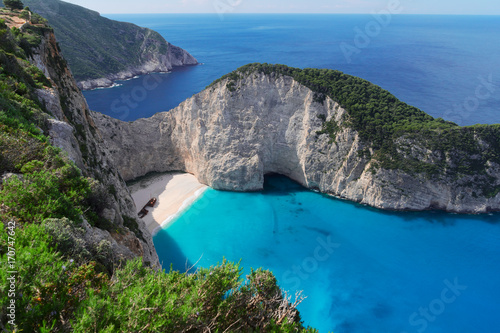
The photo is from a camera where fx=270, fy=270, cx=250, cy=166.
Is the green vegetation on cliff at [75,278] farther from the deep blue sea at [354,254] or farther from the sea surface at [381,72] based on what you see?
the sea surface at [381,72]

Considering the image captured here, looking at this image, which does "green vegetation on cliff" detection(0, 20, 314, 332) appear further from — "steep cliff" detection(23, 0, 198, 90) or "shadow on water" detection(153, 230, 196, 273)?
"steep cliff" detection(23, 0, 198, 90)

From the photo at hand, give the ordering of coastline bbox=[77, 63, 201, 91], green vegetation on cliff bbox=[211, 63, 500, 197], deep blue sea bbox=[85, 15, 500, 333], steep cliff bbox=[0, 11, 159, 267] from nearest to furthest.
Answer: steep cliff bbox=[0, 11, 159, 267] → deep blue sea bbox=[85, 15, 500, 333] → green vegetation on cliff bbox=[211, 63, 500, 197] → coastline bbox=[77, 63, 201, 91]

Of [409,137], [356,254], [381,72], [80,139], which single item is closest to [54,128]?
[80,139]

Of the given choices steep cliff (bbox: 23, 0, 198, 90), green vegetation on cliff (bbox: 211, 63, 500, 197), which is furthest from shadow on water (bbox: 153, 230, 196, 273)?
steep cliff (bbox: 23, 0, 198, 90)

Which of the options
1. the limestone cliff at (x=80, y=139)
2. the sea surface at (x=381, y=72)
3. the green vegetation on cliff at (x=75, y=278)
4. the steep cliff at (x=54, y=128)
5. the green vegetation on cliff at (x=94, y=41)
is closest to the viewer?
the green vegetation on cliff at (x=75, y=278)

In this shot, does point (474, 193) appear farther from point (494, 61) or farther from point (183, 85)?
point (494, 61)

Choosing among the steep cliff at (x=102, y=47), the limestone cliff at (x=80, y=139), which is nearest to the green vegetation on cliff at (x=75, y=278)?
the limestone cliff at (x=80, y=139)

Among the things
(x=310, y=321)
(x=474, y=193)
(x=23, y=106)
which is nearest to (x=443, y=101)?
(x=474, y=193)
